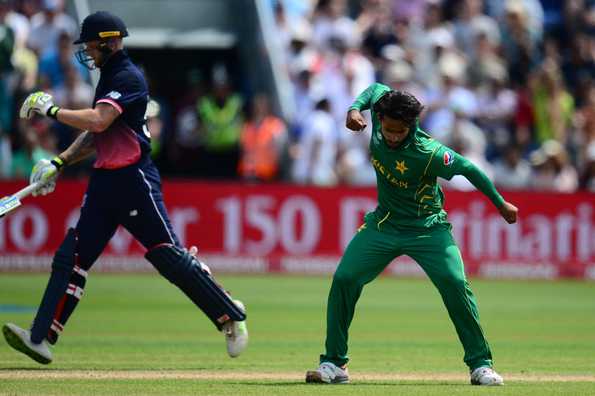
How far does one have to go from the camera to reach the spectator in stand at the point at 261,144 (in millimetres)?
21109

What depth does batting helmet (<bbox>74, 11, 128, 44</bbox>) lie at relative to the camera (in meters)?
9.70

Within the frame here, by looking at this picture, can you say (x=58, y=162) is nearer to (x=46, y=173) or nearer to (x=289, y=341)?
(x=46, y=173)

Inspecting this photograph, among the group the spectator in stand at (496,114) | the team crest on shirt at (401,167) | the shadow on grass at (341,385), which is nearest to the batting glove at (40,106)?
the shadow on grass at (341,385)

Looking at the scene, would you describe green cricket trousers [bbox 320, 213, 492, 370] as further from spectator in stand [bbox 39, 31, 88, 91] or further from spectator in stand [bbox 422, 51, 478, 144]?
spectator in stand [bbox 422, 51, 478, 144]

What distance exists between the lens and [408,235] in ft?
30.7

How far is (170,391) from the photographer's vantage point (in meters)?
8.51

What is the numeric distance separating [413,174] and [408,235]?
0.45 m

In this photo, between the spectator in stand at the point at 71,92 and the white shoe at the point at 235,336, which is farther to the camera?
the spectator in stand at the point at 71,92

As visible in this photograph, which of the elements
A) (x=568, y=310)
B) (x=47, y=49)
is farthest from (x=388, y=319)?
(x=47, y=49)

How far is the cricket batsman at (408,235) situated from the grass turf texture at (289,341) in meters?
0.31

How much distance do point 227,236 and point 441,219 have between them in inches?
435

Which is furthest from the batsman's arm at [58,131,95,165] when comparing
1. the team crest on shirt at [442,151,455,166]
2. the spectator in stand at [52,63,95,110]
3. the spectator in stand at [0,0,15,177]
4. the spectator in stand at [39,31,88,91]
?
the spectator in stand at [39,31,88,91]

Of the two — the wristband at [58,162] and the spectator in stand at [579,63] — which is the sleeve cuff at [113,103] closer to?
the wristband at [58,162]

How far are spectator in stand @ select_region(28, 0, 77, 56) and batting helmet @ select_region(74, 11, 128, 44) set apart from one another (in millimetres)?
11006
